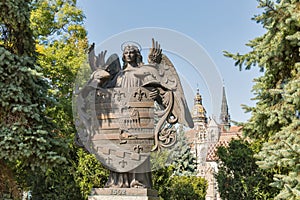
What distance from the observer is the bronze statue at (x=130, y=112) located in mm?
5973

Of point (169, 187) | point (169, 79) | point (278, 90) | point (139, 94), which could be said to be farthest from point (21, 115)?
point (169, 187)

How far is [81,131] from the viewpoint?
650cm

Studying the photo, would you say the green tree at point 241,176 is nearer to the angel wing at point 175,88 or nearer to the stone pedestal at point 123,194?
the angel wing at point 175,88

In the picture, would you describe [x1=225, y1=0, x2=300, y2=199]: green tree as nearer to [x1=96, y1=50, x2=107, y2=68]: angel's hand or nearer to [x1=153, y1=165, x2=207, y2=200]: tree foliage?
[x1=96, y1=50, x2=107, y2=68]: angel's hand

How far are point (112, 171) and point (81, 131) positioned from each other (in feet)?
3.12

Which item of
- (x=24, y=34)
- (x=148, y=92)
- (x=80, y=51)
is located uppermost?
(x=80, y=51)

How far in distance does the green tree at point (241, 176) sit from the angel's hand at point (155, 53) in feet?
14.3

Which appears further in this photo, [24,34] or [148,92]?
[24,34]

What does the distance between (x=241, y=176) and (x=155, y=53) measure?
496cm

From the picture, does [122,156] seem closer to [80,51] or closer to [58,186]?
[58,186]

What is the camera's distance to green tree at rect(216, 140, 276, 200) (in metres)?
9.45

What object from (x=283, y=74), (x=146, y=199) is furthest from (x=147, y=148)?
(x=283, y=74)

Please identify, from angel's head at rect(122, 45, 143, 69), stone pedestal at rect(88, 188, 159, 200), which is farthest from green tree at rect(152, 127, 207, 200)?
angel's head at rect(122, 45, 143, 69)

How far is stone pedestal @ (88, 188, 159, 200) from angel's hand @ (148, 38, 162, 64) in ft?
7.20
